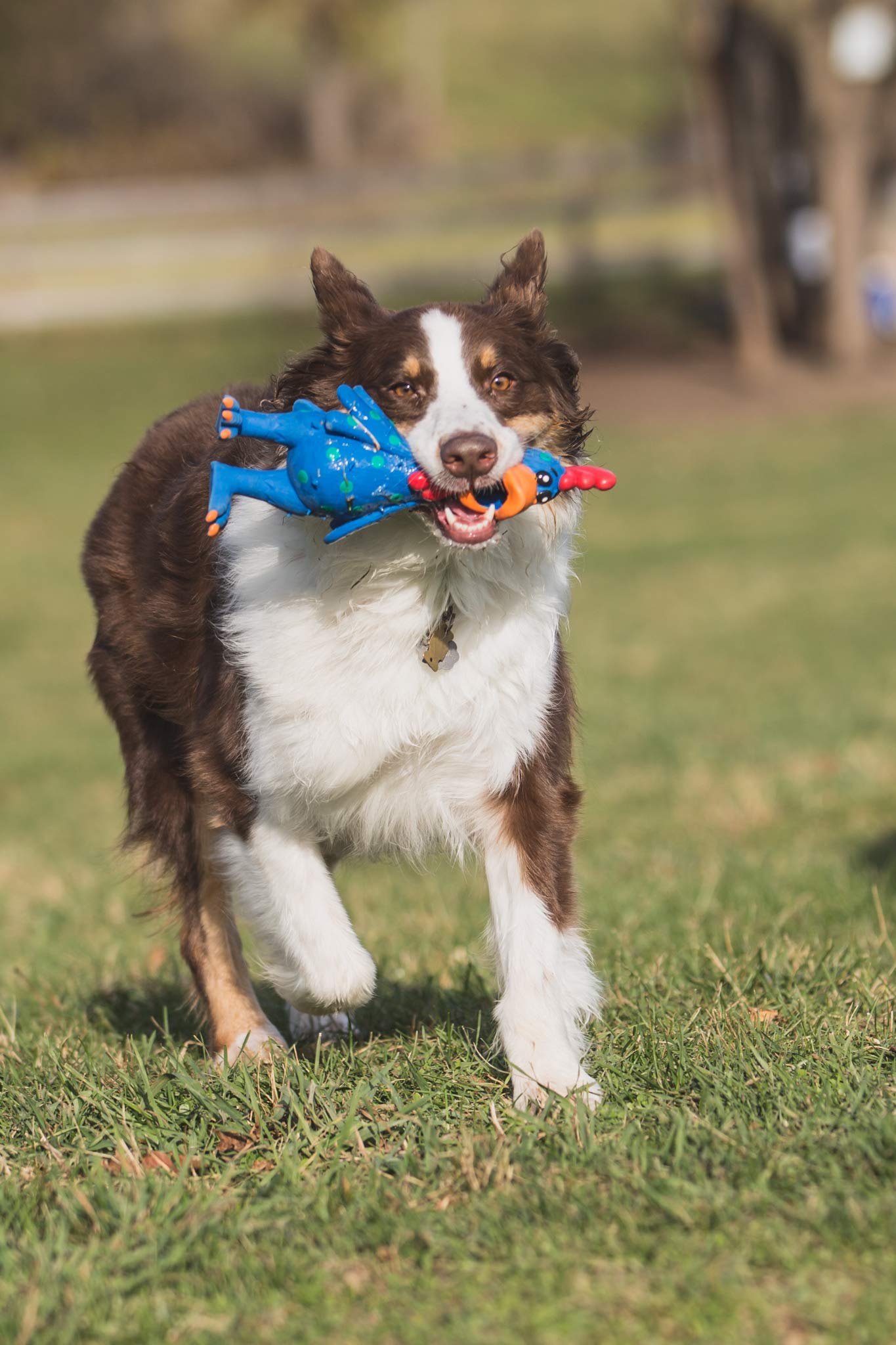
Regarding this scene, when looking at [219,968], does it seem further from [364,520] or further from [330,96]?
[330,96]

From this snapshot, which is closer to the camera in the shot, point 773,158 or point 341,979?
point 341,979

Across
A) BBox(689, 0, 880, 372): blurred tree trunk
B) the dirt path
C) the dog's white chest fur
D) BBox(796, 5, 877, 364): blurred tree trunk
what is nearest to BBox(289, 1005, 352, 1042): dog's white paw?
the dog's white chest fur

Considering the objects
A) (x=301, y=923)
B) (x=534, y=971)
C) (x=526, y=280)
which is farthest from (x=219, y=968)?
(x=526, y=280)

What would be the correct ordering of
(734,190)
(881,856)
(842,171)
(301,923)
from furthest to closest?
(734,190) < (842,171) < (881,856) < (301,923)

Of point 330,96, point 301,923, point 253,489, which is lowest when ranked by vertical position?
point 301,923

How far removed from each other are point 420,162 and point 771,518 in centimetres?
2852

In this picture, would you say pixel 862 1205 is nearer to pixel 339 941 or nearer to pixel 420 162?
pixel 339 941

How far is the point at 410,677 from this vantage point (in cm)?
394

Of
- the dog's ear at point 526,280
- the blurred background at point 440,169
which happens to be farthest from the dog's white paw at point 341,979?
the blurred background at point 440,169

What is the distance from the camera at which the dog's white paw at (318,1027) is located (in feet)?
15.8

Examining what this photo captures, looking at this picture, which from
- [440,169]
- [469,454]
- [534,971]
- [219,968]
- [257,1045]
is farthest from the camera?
[440,169]

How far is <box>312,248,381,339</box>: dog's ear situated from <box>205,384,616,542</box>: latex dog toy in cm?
26

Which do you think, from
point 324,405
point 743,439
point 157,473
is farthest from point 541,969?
point 743,439

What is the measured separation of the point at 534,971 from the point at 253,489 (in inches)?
54.3
